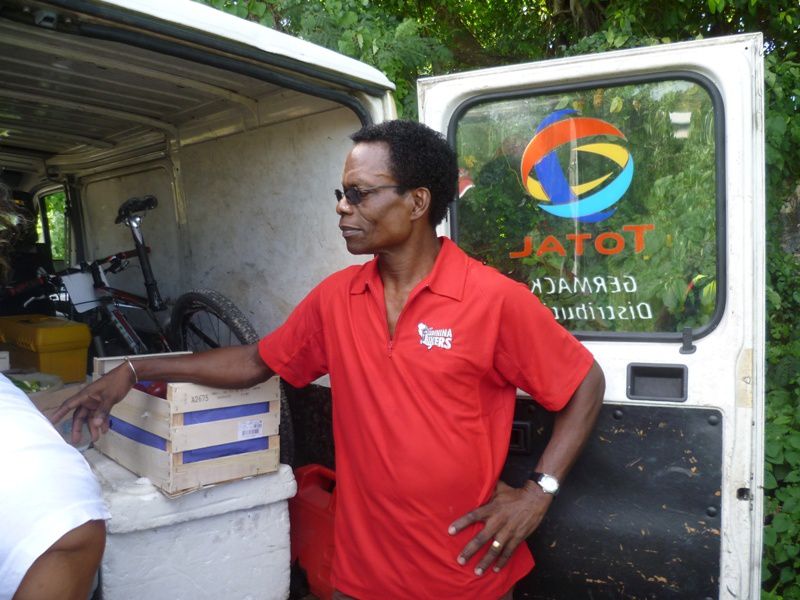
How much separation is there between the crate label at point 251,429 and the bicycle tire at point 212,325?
624mm

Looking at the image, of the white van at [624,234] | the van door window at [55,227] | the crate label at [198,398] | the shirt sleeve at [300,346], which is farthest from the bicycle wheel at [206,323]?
the van door window at [55,227]

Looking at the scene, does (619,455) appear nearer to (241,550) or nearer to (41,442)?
(241,550)

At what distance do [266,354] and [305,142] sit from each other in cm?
127

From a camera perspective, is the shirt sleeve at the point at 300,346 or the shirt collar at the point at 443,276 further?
the shirt sleeve at the point at 300,346

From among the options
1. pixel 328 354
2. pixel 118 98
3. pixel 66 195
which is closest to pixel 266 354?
pixel 328 354

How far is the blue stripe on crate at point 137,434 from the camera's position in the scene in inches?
100

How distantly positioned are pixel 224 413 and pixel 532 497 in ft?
3.85

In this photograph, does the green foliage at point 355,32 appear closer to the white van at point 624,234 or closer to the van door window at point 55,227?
the van door window at point 55,227

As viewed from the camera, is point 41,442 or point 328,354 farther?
point 328,354

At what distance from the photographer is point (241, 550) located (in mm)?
2654

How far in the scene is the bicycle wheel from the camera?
3525mm

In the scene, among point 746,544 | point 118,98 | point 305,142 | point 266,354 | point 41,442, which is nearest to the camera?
point 41,442

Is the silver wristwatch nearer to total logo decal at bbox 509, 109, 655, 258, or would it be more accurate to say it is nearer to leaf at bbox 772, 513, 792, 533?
total logo decal at bbox 509, 109, 655, 258

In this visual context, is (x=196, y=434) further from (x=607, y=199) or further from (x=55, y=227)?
(x=55, y=227)
